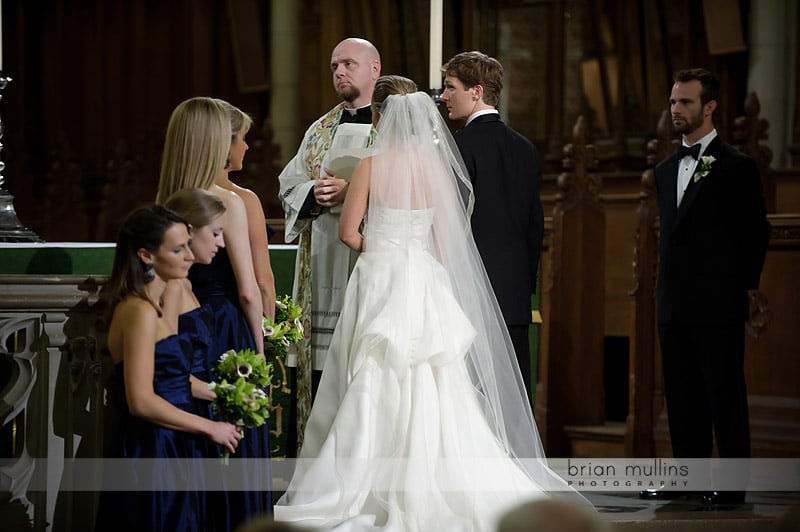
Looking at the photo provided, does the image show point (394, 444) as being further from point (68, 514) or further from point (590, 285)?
point (590, 285)

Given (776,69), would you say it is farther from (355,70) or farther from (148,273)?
(148,273)

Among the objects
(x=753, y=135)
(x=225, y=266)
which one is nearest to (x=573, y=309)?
(x=753, y=135)

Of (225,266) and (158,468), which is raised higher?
(225,266)

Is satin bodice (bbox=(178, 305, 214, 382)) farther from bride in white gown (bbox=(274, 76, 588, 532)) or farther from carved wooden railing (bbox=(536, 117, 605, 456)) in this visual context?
carved wooden railing (bbox=(536, 117, 605, 456))

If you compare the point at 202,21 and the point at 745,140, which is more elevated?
the point at 202,21

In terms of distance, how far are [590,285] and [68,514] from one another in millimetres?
4524

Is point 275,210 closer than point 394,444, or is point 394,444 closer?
point 394,444

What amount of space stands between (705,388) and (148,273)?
3010 mm

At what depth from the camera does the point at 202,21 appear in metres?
11.3

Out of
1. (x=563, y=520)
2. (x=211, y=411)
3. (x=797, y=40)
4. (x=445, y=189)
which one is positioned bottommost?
(x=211, y=411)

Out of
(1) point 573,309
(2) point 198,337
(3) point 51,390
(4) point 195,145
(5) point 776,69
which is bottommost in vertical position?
(1) point 573,309

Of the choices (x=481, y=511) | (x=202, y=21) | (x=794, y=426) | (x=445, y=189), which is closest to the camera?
(x=481, y=511)

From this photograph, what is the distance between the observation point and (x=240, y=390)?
11.3 ft

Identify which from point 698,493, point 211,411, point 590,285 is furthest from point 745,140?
point 211,411
